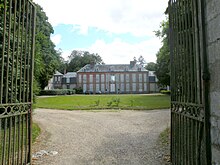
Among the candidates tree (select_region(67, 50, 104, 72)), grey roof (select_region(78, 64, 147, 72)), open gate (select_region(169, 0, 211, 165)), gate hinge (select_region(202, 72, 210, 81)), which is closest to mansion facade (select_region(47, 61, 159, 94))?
grey roof (select_region(78, 64, 147, 72))

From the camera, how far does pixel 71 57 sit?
69.2 meters

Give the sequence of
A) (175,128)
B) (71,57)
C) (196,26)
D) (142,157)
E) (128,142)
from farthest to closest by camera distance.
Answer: (71,57) < (128,142) < (142,157) < (175,128) < (196,26)

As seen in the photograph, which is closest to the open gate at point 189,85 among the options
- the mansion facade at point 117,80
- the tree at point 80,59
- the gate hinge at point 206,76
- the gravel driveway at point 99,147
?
the gate hinge at point 206,76

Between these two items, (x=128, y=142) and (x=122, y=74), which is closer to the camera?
(x=128, y=142)

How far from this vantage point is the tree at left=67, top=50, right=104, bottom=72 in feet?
212

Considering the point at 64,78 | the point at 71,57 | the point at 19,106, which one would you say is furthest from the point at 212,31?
the point at 71,57

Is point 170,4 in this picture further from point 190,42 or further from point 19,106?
point 19,106

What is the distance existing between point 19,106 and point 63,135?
387cm

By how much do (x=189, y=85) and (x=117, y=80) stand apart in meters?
51.4

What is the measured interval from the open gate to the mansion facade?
50245 millimetres

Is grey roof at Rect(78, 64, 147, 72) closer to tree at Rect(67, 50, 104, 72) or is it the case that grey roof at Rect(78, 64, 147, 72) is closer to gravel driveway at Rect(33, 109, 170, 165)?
tree at Rect(67, 50, 104, 72)

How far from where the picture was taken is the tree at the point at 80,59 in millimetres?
64594

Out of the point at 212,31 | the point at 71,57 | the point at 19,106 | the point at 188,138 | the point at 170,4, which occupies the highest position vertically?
the point at 71,57

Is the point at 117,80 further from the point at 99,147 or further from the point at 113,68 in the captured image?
the point at 99,147
